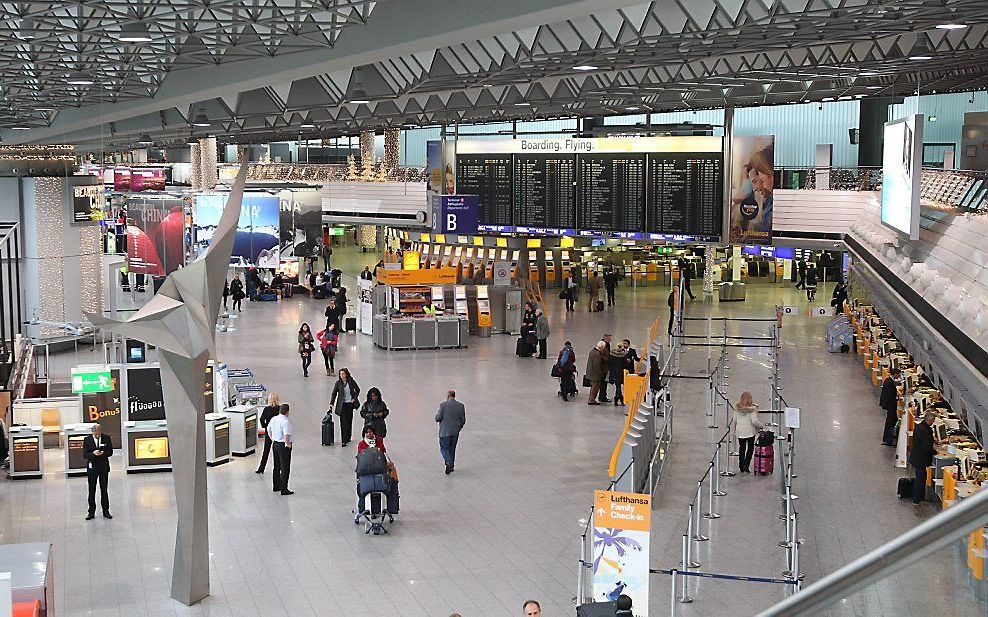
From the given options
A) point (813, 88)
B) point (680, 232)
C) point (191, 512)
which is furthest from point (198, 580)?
point (813, 88)

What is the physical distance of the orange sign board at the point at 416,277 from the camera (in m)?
30.0

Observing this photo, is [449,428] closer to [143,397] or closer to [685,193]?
[143,397]

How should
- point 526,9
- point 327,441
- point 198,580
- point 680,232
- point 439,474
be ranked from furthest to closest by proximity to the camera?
point 680,232, point 327,441, point 439,474, point 526,9, point 198,580

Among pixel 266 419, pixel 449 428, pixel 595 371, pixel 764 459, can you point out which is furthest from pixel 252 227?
pixel 764 459

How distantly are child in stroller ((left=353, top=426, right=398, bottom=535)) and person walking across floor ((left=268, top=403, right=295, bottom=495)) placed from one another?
1769 mm

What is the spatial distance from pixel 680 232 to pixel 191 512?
21.2m

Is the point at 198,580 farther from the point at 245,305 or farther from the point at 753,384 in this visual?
the point at 245,305

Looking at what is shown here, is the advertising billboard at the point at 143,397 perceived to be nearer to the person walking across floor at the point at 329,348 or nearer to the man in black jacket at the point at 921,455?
the person walking across floor at the point at 329,348

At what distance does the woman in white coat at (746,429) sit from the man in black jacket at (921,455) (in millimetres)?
2160

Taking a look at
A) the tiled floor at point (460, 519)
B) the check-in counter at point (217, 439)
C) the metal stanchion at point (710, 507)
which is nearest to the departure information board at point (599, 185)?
the tiled floor at point (460, 519)

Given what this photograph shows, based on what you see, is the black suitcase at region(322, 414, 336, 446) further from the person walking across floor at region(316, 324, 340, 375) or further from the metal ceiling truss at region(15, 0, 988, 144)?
the person walking across floor at region(316, 324, 340, 375)

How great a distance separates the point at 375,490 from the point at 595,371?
8961 mm

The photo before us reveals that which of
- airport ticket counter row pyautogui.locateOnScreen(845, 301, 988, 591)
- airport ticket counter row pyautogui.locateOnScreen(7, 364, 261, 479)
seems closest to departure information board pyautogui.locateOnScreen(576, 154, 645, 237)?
airport ticket counter row pyautogui.locateOnScreen(845, 301, 988, 591)

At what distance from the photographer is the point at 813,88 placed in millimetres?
34969
